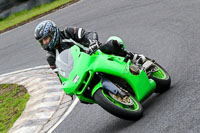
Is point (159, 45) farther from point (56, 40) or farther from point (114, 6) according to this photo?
point (114, 6)

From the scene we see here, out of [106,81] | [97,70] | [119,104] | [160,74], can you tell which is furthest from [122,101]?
[160,74]

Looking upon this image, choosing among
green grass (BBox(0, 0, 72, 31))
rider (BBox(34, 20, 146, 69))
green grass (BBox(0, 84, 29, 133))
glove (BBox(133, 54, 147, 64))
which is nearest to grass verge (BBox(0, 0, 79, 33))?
green grass (BBox(0, 0, 72, 31))

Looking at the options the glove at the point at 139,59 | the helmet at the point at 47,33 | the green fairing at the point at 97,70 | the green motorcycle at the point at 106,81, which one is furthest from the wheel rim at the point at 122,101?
the helmet at the point at 47,33

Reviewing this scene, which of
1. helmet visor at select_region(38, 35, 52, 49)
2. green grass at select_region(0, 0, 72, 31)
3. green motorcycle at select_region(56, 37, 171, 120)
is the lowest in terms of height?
green grass at select_region(0, 0, 72, 31)

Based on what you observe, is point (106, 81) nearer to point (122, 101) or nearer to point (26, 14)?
point (122, 101)

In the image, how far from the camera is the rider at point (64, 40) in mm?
6016

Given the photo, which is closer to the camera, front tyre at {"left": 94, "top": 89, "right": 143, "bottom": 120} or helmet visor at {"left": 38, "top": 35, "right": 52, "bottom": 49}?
front tyre at {"left": 94, "top": 89, "right": 143, "bottom": 120}

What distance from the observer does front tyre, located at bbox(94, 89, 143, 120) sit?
16.8 ft

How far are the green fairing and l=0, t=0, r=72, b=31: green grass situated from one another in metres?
12.7

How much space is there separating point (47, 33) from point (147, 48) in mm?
4089

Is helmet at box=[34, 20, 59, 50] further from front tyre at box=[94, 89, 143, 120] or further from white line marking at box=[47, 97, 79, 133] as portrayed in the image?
white line marking at box=[47, 97, 79, 133]

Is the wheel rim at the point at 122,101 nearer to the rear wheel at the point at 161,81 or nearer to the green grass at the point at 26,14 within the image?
the rear wheel at the point at 161,81

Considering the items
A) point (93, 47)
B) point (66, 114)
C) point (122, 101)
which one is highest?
point (93, 47)

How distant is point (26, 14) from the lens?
1920cm
